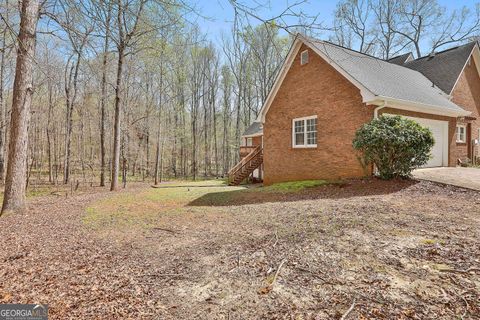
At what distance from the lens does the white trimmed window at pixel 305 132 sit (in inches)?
485

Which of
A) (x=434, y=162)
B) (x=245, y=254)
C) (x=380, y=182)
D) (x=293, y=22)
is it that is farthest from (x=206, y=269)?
(x=434, y=162)

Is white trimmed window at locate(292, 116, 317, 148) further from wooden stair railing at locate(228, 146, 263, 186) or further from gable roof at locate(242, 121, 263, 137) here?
gable roof at locate(242, 121, 263, 137)

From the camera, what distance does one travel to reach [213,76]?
1212 inches

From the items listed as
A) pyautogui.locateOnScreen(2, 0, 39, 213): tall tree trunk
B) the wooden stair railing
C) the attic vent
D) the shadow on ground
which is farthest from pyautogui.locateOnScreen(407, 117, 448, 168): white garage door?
pyautogui.locateOnScreen(2, 0, 39, 213): tall tree trunk

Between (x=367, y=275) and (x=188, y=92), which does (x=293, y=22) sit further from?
(x=188, y=92)

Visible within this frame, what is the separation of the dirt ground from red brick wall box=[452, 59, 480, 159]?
11.0m

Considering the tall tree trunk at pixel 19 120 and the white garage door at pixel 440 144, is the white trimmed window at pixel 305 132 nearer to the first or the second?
the white garage door at pixel 440 144

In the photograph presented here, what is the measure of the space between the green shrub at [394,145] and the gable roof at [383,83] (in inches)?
54.4

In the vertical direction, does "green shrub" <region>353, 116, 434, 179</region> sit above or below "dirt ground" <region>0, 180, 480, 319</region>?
above

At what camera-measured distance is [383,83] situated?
11.2 metres

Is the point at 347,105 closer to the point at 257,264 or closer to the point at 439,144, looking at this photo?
the point at 439,144

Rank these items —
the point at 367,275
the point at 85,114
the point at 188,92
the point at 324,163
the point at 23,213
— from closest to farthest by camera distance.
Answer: the point at 367,275, the point at 23,213, the point at 324,163, the point at 85,114, the point at 188,92

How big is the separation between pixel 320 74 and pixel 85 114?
21.3 meters

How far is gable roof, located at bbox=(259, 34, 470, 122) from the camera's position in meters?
10.0
